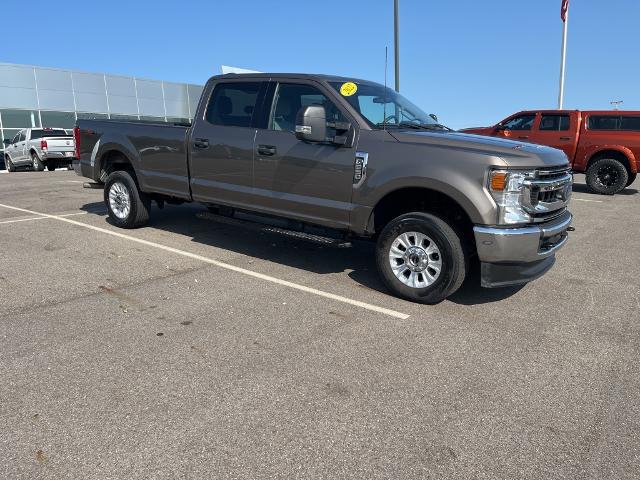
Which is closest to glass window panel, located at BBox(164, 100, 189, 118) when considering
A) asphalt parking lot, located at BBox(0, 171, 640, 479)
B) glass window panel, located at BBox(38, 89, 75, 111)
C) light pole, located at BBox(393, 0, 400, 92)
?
glass window panel, located at BBox(38, 89, 75, 111)

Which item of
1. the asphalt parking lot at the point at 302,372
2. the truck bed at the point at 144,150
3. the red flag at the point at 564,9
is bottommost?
the asphalt parking lot at the point at 302,372

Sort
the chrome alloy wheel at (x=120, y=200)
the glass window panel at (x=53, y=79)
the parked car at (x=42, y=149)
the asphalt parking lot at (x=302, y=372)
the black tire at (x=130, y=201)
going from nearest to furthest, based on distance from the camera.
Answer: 1. the asphalt parking lot at (x=302, y=372)
2. the black tire at (x=130, y=201)
3. the chrome alloy wheel at (x=120, y=200)
4. the parked car at (x=42, y=149)
5. the glass window panel at (x=53, y=79)

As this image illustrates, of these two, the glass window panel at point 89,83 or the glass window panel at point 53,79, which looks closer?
the glass window panel at point 53,79

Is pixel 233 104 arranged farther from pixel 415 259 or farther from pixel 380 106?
pixel 415 259

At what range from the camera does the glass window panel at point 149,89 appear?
3228 centimetres

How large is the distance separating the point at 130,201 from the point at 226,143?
84.4 inches

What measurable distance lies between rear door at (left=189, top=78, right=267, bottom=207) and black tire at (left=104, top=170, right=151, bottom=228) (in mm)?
1259

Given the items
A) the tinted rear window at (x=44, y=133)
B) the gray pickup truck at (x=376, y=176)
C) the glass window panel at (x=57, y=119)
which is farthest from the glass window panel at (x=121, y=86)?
the gray pickup truck at (x=376, y=176)

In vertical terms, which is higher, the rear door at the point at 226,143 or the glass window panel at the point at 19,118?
the glass window panel at the point at 19,118

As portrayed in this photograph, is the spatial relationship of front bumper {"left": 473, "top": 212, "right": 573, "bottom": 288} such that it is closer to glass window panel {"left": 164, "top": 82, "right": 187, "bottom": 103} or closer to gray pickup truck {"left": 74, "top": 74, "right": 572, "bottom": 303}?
gray pickup truck {"left": 74, "top": 74, "right": 572, "bottom": 303}

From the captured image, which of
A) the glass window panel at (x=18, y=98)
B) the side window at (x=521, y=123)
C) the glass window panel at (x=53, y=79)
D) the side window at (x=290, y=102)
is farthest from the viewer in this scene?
the glass window panel at (x=53, y=79)

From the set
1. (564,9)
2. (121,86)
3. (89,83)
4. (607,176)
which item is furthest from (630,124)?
(121,86)

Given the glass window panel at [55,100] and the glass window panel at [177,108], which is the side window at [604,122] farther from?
the glass window panel at [177,108]

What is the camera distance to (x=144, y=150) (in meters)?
6.61
